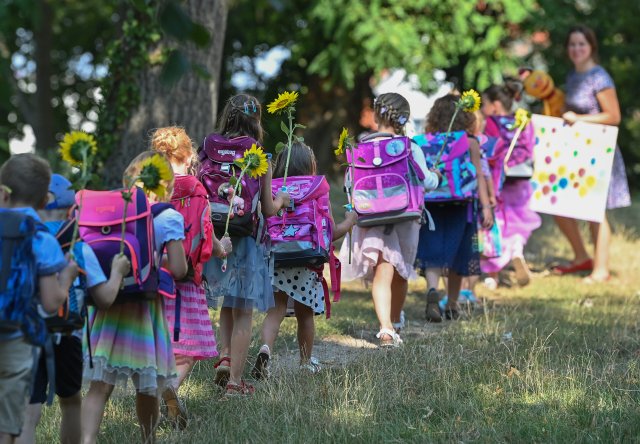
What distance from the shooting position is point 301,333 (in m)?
6.23

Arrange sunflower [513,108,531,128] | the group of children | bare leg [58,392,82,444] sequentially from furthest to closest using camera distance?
sunflower [513,108,531,128] < bare leg [58,392,82,444] < the group of children

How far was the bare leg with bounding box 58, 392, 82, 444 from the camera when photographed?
14.4 ft

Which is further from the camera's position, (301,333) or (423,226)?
(423,226)

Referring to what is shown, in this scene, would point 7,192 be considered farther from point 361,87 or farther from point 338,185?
point 361,87

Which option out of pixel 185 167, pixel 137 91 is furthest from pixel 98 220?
pixel 137 91

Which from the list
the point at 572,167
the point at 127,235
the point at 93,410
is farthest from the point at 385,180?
the point at 572,167

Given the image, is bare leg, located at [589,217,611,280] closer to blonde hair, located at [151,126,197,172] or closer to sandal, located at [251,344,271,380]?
sandal, located at [251,344,271,380]

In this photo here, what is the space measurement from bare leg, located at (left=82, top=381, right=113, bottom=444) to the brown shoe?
3.79 meters

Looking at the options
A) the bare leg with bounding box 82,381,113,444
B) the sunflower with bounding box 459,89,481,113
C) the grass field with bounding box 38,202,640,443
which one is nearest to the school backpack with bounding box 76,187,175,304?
the bare leg with bounding box 82,381,113,444

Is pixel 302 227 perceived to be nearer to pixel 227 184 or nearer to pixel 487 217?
pixel 227 184

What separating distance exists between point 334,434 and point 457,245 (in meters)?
3.54

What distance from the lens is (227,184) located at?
5539 mm

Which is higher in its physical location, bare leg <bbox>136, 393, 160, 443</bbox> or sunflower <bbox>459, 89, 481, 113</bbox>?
sunflower <bbox>459, 89, 481, 113</bbox>

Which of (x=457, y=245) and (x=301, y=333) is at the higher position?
(x=457, y=245)
